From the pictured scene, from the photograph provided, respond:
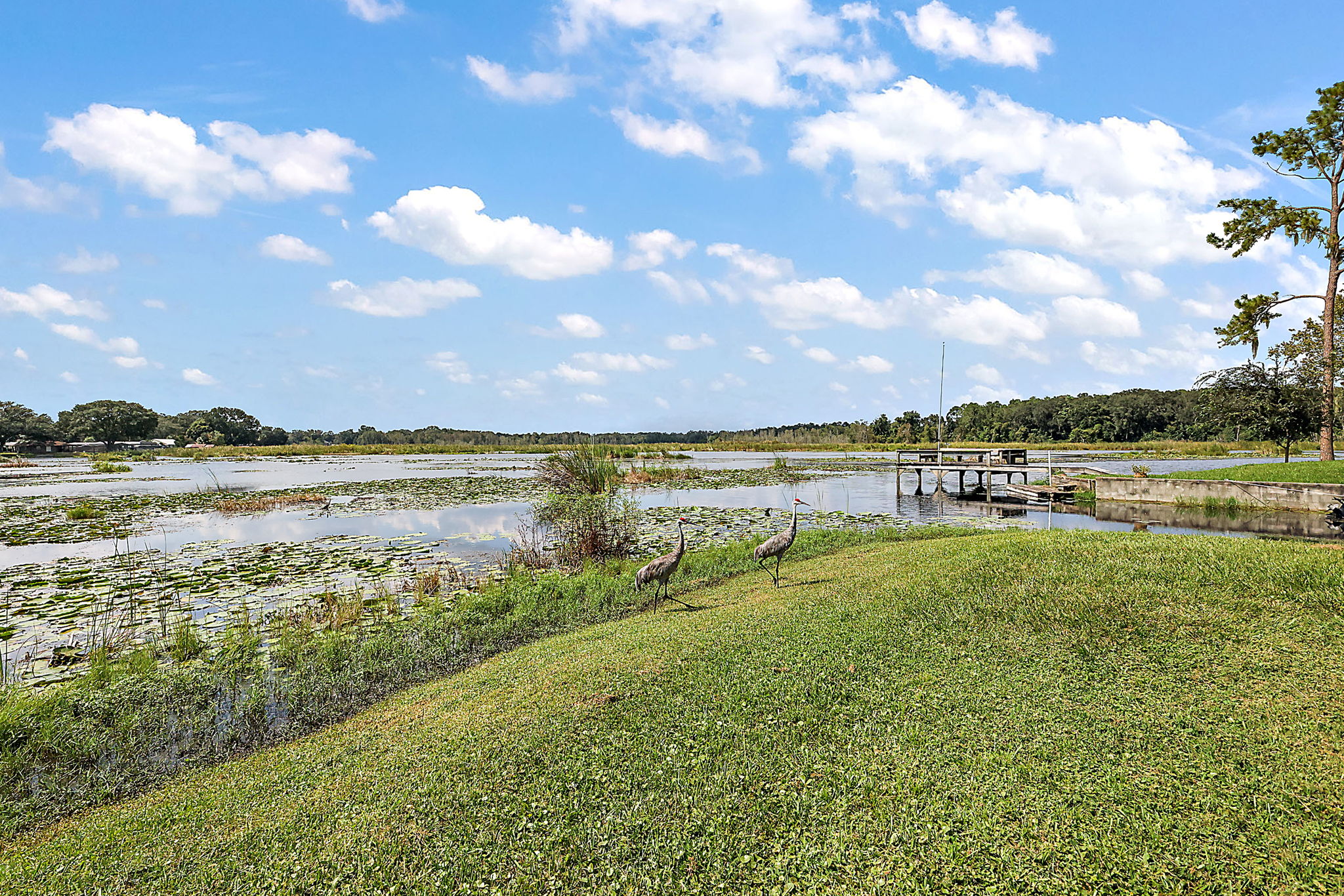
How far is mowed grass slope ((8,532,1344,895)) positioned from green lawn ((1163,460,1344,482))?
20.4 m

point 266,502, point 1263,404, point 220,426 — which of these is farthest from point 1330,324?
point 220,426

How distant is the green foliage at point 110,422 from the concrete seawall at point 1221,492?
13040cm

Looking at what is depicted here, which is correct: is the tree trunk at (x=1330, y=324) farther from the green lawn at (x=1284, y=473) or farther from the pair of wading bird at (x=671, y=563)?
the pair of wading bird at (x=671, y=563)

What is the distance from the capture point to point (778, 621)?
7.16 m

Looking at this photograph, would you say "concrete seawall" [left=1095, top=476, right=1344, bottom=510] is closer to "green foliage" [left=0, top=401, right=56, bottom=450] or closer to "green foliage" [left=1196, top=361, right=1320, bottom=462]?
Result: "green foliage" [left=1196, top=361, right=1320, bottom=462]

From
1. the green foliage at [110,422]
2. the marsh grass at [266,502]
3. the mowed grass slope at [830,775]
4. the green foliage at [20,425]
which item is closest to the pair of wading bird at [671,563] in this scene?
the mowed grass slope at [830,775]

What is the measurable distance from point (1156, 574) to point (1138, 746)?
380cm

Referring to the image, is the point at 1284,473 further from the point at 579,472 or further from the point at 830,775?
the point at 830,775

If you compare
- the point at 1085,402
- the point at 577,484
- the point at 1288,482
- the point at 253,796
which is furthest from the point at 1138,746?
the point at 1085,402

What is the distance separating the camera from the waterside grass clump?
5.44 meters

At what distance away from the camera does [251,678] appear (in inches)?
290

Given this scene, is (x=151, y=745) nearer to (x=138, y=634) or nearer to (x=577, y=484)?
(x=138, y=634)

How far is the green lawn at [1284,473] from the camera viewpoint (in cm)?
2131

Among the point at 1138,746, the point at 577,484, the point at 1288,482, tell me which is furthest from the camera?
the point at 1288,482
